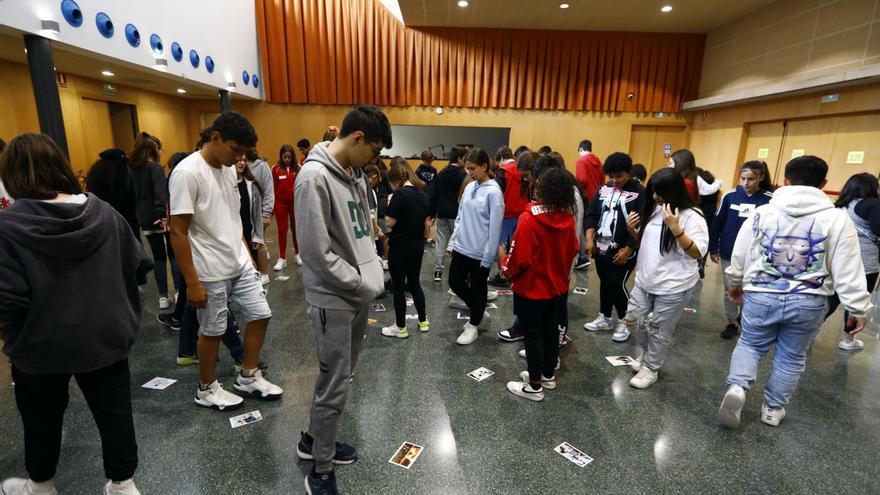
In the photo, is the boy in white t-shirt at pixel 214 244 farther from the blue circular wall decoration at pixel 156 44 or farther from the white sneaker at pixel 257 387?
the blue circular wall decoration at pixel 156 44

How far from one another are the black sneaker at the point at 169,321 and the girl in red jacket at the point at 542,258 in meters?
2.77

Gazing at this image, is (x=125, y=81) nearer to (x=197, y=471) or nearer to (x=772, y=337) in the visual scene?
(x=197, y=471)

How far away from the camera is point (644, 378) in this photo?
8.87 ft

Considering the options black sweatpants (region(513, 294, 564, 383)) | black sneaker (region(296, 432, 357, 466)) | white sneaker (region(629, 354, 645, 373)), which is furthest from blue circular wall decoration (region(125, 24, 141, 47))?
white sneaker (region(629, 354, 645, 373))

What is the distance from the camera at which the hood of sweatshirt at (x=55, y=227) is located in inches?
49.0

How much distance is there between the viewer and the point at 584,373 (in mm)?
2873

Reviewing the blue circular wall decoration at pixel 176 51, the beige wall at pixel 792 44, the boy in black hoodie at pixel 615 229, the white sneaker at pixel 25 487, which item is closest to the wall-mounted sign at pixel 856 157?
the beige wall at pixel 792 44

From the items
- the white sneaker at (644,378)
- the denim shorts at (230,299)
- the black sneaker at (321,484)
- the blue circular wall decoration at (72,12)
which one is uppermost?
the blue circular wall decoration at (72,12)

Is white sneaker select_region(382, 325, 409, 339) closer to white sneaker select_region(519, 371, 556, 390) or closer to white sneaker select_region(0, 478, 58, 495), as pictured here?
white sneaker select_region(519, 371, 556, 390)

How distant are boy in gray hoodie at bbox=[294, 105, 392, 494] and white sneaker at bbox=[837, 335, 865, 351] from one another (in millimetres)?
4001

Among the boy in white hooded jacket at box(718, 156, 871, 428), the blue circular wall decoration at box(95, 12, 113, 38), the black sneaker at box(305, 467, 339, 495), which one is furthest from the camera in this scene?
the blue circular wall decoration at box(95, 12, 113, 38)

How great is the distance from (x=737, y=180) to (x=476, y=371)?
7.89 m

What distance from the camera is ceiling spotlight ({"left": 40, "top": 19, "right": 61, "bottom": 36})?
3883 millimetres

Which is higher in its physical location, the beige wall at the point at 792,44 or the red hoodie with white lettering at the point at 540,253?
the beige wall at the point at 792,44
